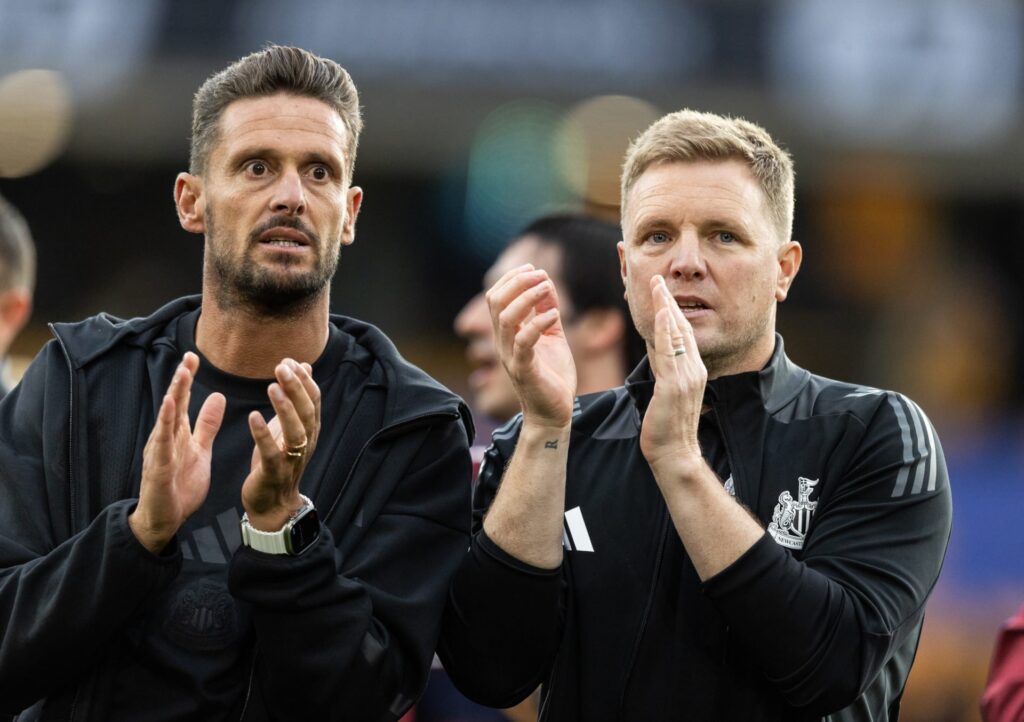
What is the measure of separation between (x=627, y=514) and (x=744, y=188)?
75 centimetres

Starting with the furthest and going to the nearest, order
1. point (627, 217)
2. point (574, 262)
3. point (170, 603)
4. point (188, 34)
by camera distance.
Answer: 1. point (188, 34)
2. point (574, 262)
3. point (627, 217)
4. point (170, 603)

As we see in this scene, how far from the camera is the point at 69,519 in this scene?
289 cm

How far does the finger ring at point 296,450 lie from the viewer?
2615mm

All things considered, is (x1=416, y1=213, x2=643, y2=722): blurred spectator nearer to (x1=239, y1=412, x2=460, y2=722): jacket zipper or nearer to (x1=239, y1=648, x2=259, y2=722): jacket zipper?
(x1=239, y1=412, x2=460, y2=722): jacket zipper

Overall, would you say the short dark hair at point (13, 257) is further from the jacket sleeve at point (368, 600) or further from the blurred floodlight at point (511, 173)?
the blurred floodlight at point (511, 173)

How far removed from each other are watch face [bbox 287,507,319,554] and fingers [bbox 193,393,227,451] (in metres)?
0.26

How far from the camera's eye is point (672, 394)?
2.82 meters

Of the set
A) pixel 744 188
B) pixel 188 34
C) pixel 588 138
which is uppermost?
pixel 744 188

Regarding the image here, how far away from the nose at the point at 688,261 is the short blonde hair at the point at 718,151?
21 cm

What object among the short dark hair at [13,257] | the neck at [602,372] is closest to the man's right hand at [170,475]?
the neck at [602,372]

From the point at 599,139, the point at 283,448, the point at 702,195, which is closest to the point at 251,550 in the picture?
the point at 283,448

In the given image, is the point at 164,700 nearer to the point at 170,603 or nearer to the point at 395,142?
the point at 170,603

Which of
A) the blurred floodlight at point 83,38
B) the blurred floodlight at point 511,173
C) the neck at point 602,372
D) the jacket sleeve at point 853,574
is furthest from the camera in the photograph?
the blurred floodlight at point 511,173

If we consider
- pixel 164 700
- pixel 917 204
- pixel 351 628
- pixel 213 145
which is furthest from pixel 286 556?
pixel 917 204
